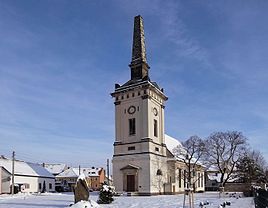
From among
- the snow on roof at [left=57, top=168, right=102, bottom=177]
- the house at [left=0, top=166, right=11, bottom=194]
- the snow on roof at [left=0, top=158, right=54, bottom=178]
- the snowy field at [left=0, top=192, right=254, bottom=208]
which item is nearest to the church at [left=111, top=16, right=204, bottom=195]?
the snowy field at [left=0, top=192, right=254, bottom=208]

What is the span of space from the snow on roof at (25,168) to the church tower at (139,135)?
23162 mm

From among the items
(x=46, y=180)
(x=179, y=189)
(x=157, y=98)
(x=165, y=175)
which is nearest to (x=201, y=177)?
(x=179, y=189)

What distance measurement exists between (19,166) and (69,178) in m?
43.2

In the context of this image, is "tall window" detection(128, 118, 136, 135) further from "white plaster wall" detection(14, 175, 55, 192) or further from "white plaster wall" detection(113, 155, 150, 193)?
"white plaster wall" detection(14, 175, 55, 192)

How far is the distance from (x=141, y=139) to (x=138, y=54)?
13864 mm

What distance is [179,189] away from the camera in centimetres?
5431

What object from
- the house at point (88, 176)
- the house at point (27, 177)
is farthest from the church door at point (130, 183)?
the house at point (88, 176)

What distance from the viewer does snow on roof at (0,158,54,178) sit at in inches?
2464

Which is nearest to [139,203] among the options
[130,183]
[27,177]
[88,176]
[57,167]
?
[130,183]

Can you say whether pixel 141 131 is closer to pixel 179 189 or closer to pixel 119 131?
pixel 119 131

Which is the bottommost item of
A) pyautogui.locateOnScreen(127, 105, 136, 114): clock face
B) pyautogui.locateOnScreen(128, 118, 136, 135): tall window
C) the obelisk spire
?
pyautogui.locateOnScreen(128, 118, 136, 135): tall window

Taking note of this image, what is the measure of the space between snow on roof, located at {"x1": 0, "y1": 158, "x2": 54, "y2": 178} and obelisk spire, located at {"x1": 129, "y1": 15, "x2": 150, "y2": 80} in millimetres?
28574

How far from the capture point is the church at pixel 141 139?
156 ft

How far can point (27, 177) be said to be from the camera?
213 feet
